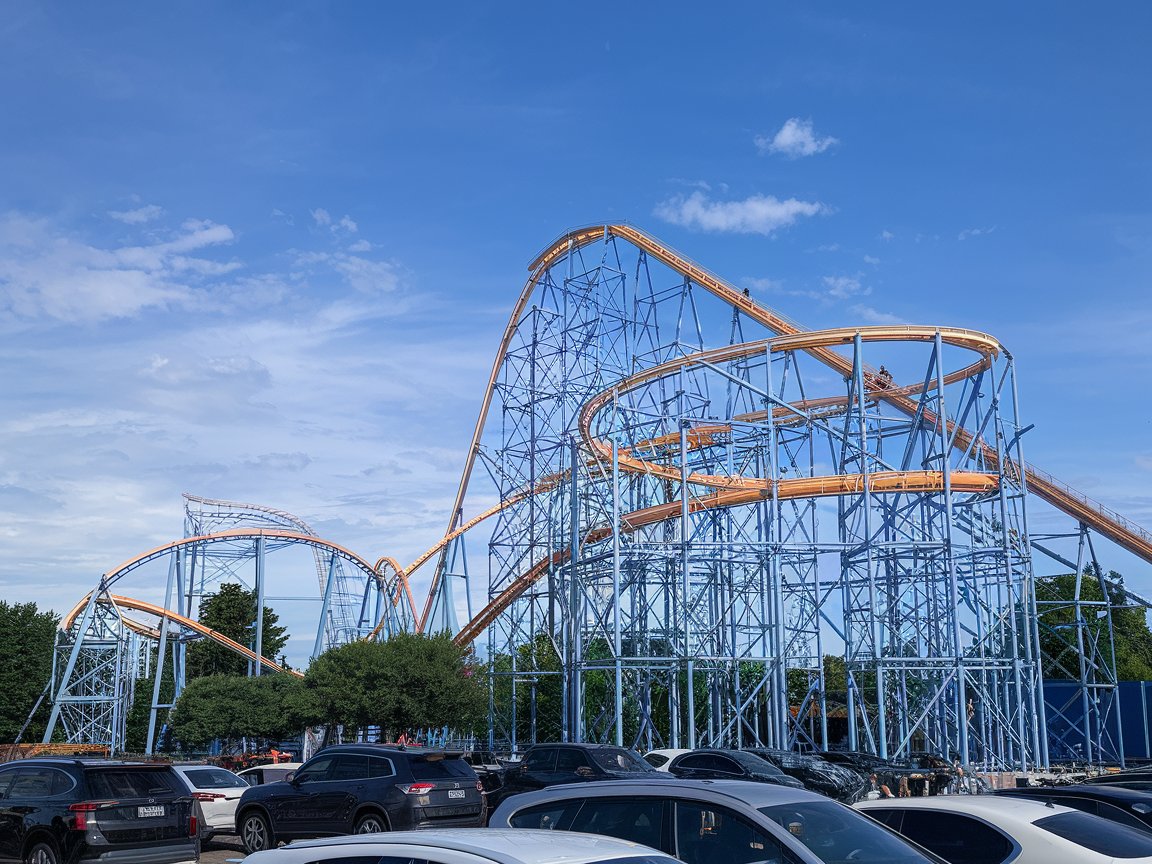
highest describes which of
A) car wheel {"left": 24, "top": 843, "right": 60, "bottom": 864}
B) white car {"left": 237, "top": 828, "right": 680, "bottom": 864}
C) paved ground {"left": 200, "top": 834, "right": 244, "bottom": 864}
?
white car {"left": 237, "top": 828, "right": 680, "bottom": 864}

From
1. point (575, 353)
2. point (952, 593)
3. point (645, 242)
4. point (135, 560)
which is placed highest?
point (645, 242)

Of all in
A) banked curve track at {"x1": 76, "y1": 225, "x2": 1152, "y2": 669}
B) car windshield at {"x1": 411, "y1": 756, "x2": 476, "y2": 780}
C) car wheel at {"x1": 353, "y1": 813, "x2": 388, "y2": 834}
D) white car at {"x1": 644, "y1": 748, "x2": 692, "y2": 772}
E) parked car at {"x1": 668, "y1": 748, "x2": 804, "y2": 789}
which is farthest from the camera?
banked curve track at {"x1": 76, "y1": 225, "x2": 1152, "y2": 669}

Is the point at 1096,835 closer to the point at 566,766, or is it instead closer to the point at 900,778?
the point at 566,766

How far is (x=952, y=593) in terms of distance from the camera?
30547 mm

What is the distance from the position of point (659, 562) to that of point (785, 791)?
2900 cm

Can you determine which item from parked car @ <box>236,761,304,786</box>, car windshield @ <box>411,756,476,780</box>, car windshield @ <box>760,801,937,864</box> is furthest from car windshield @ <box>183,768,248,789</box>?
car windshield @ <box>760,801,937,864</box>

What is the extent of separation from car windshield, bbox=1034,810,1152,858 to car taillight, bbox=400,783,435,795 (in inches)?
306

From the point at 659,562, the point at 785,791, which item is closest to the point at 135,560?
the point at 659,562

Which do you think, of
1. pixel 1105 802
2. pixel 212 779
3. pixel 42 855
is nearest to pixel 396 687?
pixel 212 779

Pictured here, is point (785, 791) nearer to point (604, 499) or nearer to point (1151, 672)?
point (604, 499)

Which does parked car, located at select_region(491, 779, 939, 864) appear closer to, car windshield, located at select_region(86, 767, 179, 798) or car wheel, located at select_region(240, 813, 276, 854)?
car windshield, located at select_region(86, 767, 179, 798)

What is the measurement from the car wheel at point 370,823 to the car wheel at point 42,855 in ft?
11.7

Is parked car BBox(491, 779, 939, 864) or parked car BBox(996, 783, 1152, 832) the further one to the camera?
parked car BBox(996, 783, 1152, 832)

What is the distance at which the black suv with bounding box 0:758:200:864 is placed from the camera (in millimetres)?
10727
